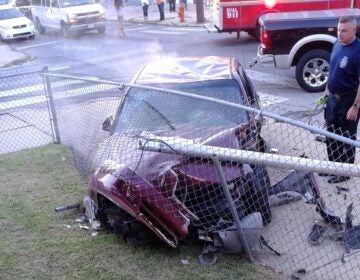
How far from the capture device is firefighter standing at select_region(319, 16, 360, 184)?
520cm

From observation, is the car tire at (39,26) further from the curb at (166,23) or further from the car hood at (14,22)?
the curb at (166,23)

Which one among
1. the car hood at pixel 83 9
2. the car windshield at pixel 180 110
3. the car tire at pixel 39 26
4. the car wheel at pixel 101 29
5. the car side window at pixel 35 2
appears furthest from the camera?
the car tire at pixel 39 26

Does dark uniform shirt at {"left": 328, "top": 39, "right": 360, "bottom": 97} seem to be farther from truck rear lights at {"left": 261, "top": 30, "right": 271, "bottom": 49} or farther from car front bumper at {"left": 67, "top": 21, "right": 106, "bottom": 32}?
car front bumper at {"left": 67, "top": 21, "right": 106, "bottom": 32}

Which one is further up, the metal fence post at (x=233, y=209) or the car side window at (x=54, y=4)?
the car side window at (x=54, y=4)

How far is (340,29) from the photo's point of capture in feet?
17.1

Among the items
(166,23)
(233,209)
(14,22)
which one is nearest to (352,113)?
(233,209)

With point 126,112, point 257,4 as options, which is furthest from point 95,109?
point 257,4

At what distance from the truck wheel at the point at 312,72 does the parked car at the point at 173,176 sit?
5.06 m

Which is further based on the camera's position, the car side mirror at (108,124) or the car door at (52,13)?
the car door at (52,13)

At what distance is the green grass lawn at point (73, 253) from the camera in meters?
3.89

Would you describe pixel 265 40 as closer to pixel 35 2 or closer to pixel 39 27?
pixel 39 27

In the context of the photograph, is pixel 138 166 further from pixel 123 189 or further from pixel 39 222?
pixel 39 222

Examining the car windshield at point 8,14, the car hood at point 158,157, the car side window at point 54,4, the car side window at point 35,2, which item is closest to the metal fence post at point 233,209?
the car hood at point 158,157

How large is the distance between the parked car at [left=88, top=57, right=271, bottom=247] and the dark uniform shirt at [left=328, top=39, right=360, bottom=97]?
4.19 ft
